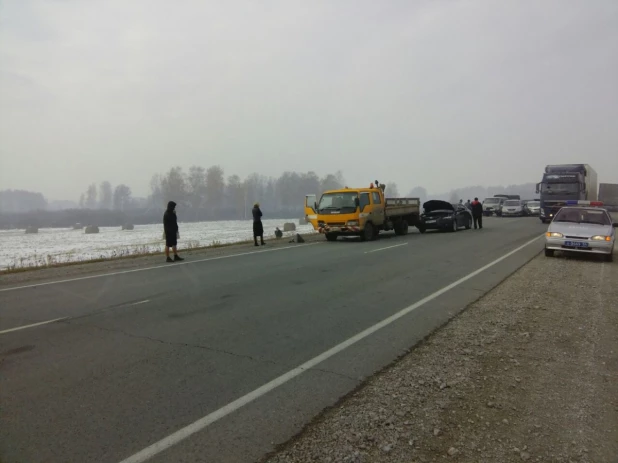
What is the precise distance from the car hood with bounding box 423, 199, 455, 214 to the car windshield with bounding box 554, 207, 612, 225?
33.8 feet

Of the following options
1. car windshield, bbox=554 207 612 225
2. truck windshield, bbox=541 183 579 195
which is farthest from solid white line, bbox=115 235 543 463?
truck windshield, bbox=541 183 579 195

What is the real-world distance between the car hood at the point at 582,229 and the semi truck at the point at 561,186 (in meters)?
19.0

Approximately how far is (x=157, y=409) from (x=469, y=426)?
2643 millimetres

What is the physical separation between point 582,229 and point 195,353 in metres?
12.3

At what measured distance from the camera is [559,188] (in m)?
30.7

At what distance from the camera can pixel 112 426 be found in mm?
3475

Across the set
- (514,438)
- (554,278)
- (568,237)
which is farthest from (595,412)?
(568,237)

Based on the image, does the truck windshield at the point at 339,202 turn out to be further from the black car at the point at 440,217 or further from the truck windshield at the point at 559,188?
the truck windshield at the point at 559,188

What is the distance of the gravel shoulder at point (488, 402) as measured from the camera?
3.13 m

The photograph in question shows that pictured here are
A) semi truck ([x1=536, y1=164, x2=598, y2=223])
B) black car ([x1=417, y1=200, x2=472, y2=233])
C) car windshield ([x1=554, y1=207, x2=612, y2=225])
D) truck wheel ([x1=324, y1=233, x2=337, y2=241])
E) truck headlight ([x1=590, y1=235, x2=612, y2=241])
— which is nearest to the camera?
truck headlight ([x1=590, y1=235, x2=612, y2=241])

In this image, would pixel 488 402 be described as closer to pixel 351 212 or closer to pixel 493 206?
pixel 351 212

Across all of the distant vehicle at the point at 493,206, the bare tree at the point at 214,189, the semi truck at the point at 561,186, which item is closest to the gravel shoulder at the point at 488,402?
the semi truck at the point at 561,186

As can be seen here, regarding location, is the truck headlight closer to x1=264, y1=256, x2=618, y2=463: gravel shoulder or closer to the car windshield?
the car windshield

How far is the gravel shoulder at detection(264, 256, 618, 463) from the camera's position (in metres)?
3.13
